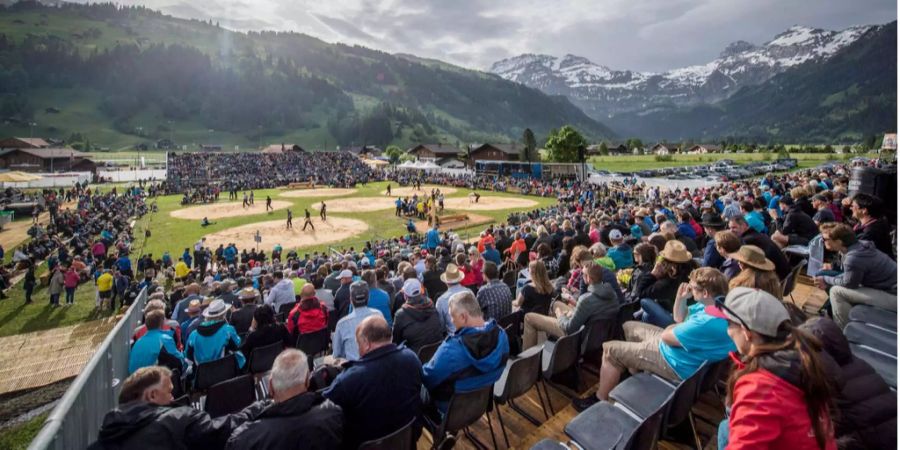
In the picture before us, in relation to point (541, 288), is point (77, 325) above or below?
below

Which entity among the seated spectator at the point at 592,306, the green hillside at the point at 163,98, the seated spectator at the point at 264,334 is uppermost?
the green hillside at the point at 163,98

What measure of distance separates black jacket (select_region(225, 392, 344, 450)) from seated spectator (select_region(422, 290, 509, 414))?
41.6 inches

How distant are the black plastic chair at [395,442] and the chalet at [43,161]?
82.1 m

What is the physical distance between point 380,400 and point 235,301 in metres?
7.42

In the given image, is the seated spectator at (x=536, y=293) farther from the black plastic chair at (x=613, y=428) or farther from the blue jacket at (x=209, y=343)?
the blue jacket at (x=209, y=343)

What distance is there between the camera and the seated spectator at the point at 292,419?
2678 mm

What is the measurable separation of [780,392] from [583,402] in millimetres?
2788

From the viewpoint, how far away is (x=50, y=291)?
15.5 meters

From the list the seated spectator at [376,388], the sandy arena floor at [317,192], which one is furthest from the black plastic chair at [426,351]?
the sandy arena floor at [317,192]

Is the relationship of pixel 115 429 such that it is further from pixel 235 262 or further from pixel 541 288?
pixel 235 262

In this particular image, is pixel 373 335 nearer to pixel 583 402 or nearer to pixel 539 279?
pixel 583 402

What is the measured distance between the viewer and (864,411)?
246cm

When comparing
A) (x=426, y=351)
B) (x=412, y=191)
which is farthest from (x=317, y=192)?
A: (x=426, y=351)

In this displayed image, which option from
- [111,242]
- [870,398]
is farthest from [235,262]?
[870,398]
